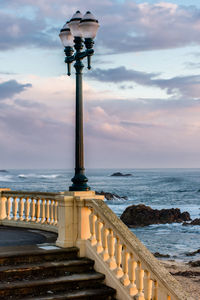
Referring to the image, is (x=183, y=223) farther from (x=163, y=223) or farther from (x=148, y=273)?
(x=148, y=273)

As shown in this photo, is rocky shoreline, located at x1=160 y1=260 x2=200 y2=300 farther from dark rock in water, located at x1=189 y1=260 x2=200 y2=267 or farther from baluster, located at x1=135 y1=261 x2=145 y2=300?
baluster, located at x1=135 y1=261 x2=145 y2=300

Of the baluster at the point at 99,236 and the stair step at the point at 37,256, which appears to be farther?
the baluster at the point at 99,236

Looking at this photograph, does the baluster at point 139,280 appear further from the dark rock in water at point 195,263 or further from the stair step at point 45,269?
the dark rock in water at point 195,263

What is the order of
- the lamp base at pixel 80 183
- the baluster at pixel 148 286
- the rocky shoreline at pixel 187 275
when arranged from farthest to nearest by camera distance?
the rocky shoreline at pixel 187 275, the lamp base at pixel 80 183, the baluster at pixel 148 286

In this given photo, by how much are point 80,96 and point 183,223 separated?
123 ft

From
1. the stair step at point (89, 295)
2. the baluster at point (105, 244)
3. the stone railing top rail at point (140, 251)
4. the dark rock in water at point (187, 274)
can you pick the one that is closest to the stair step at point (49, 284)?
the stair step at point (89, 295)

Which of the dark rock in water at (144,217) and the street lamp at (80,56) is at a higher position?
the street lamp at (80,56)

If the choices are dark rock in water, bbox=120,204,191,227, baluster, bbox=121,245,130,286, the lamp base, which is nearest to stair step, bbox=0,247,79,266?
the lamp base

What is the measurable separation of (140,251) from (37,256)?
2181 millimetres

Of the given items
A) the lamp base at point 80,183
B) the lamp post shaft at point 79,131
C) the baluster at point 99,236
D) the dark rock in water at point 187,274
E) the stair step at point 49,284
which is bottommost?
the dark rock in water at point 187,274

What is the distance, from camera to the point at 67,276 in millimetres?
8008

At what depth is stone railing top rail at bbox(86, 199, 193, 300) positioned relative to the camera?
6.70 meters

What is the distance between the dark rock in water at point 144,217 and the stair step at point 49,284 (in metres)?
35.9

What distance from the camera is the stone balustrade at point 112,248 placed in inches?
273
